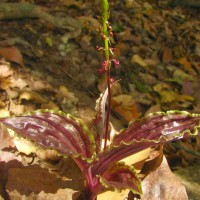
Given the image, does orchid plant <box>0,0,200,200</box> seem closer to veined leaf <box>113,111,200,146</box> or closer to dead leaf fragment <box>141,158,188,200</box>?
veined leaf <box>113,111,200,146</box>

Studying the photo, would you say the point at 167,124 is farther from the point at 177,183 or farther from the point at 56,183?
the point at 56,183

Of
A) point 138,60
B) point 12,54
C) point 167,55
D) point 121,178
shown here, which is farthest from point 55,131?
point 167,55

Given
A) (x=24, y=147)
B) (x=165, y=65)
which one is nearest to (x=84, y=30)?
(x=165, y=65)

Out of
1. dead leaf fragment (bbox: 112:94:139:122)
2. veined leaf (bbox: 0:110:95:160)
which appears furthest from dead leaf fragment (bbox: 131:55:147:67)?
veined leaf (bbox: 0:110:95:160)

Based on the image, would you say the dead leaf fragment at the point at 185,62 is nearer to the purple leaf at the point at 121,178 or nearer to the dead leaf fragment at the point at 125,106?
the dead leaf fragment at the point at 125,106

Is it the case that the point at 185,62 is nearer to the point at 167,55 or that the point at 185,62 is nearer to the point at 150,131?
the point at 167,55

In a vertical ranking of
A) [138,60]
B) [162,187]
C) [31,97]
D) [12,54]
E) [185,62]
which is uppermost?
[185,62]

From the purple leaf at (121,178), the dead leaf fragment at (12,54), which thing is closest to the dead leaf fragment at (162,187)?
the purple leaf at (121,178)
